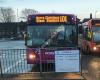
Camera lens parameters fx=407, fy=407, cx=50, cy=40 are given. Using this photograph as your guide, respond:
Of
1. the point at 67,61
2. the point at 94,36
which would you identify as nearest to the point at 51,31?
the point at 67,61

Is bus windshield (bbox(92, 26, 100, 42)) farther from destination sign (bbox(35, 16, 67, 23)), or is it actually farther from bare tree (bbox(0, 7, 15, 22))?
bare tree (bbox(0, 7, 15, 22))

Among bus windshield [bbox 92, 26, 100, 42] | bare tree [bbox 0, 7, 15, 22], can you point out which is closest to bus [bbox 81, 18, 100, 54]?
bus windshield [bbox 92, 26, 100, 42]

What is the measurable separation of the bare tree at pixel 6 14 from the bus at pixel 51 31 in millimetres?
135429

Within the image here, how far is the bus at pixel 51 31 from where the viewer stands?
1956 cm

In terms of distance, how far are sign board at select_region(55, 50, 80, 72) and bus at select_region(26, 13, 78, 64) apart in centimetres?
407

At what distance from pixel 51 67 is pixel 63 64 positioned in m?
2.11

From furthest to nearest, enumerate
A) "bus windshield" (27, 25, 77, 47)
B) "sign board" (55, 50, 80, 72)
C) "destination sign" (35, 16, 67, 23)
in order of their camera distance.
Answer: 1. "destination sign" (35, 16, 67, 23)
2. "bus windshield" (27, 25, 77, 47)
3. "sign board" (55, 50, 80, 72)

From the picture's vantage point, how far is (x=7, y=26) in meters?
117

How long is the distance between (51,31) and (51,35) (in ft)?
0.66

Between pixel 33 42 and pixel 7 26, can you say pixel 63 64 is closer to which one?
pixel 33 42

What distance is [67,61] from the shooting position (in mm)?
15312

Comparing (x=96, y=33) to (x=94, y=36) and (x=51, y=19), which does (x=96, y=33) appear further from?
(x=51, y=19)

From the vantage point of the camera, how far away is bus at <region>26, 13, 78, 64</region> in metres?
19.6

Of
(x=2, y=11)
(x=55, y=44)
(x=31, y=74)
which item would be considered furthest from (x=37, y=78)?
(x=2, y=11)
